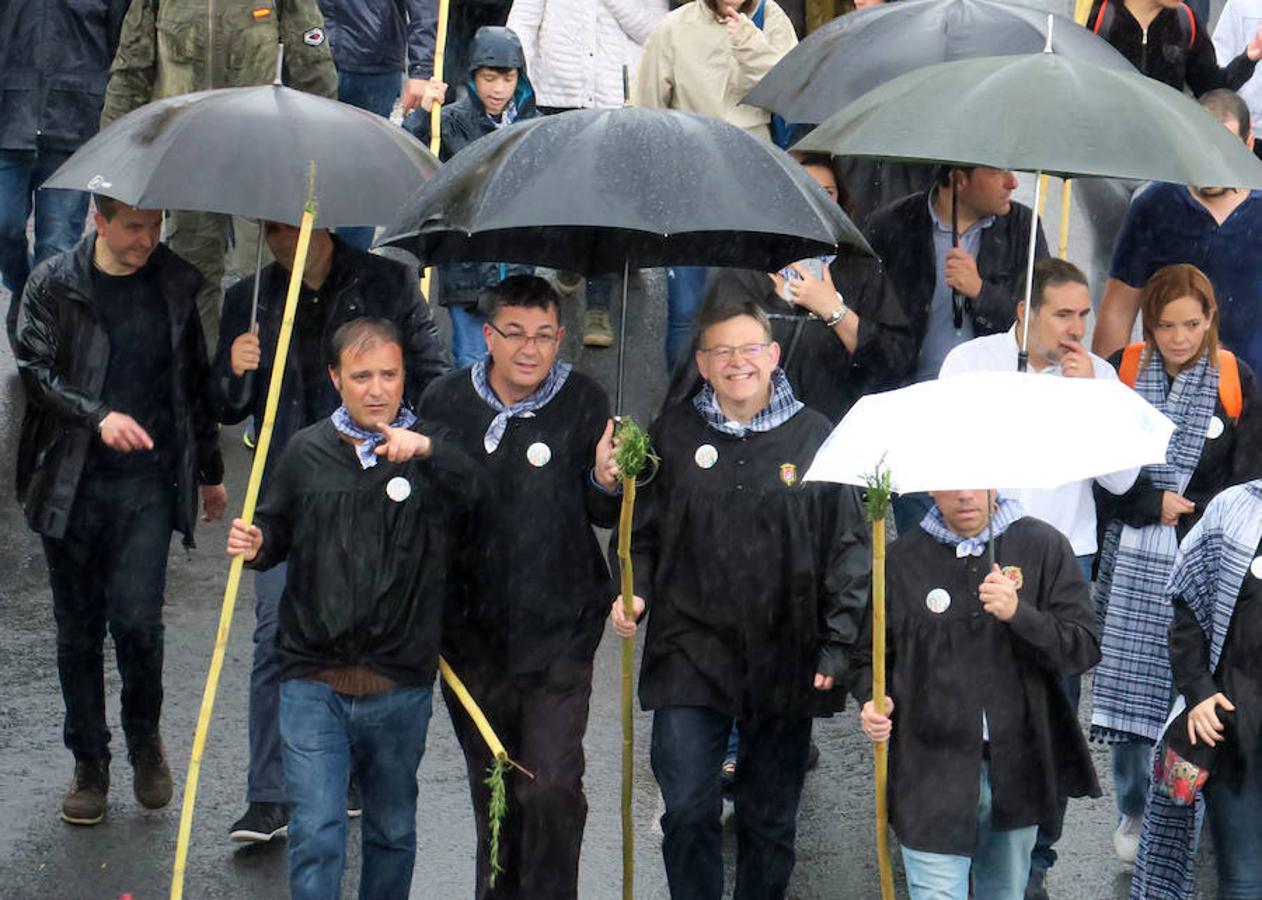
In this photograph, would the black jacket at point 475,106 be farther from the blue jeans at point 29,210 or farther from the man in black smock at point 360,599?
the man in black smock at point 360,599

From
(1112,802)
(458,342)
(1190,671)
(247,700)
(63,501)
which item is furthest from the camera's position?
(458,342)

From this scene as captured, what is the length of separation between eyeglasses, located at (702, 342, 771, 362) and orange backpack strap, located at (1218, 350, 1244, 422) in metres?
1.81

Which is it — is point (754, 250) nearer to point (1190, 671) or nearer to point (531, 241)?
point (531, 241)

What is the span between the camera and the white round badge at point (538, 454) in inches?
260

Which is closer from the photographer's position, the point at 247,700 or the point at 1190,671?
the point at 1190,671

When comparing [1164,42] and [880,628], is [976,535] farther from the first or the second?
[1164,42]

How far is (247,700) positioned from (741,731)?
2.66 m

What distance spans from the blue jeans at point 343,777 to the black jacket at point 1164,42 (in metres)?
5.58

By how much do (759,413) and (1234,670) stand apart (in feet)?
4.86

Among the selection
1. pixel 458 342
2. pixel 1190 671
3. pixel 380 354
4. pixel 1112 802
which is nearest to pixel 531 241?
pixel 380 354

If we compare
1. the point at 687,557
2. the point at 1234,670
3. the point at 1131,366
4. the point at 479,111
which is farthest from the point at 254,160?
the point at 479,111

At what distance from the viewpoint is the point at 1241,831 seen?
6.35 metres

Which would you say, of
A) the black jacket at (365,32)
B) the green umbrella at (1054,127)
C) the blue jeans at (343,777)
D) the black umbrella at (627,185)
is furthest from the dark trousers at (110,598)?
the black jacket at (365,32)

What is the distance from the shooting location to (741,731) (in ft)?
22.1
